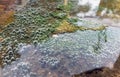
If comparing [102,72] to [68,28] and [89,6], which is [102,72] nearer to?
[68,28]

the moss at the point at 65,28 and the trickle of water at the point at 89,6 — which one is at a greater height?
the trickle of water at the point at 89,6

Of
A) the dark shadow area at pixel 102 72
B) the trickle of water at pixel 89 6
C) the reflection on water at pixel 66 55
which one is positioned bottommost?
the dark shadow area at pixel 102 72

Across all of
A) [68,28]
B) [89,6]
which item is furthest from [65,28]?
[89,6]

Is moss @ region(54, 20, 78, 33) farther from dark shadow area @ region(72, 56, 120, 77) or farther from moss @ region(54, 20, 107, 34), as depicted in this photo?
dark shadow area @ region(72, 56, 120, 77)

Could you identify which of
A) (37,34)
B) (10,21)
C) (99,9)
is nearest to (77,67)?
(37,34)

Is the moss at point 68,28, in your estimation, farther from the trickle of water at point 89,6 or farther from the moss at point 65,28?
the trickle of water at point 89,6

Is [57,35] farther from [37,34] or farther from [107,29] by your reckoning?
[107,29]

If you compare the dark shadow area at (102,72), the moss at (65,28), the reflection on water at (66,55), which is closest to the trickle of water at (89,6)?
the moss at (65,28)

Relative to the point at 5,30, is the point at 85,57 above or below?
below
